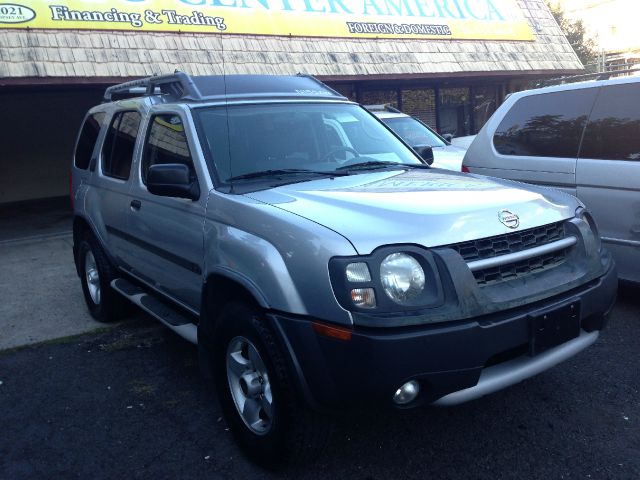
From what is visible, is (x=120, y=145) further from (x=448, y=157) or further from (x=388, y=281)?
(x=448, y=157)

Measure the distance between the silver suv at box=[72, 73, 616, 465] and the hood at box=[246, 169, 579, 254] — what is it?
0.01 m

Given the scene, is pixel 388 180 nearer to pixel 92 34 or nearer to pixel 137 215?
pixel 137 215

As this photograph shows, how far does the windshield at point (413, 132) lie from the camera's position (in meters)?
8.95

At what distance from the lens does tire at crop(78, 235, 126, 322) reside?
5.17m

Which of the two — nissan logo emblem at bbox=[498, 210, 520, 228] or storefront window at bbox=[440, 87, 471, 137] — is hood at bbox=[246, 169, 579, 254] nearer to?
nissan logo emblem at bbox=[498, 210, 520, 228]

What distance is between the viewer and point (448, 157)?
7.96 m

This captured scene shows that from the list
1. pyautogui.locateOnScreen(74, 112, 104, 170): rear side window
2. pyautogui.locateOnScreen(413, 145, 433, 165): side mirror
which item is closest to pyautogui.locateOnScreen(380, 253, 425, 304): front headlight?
pyautogui.locateOnScreen(413, 145, 433, 165): side mirror

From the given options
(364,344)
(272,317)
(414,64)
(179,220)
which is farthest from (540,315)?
(414,64)

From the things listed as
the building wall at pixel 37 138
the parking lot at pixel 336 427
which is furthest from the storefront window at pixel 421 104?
the parking lot at pixel 336 427

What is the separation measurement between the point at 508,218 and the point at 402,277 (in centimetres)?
68

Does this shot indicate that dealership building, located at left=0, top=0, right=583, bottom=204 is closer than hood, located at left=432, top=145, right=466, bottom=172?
No

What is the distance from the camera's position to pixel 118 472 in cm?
314

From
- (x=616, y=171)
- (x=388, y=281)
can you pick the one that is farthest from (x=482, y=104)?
(x=388, y=281)

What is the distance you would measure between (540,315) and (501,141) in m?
3.38
